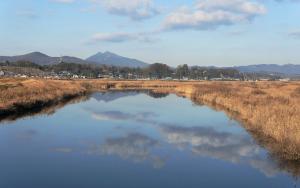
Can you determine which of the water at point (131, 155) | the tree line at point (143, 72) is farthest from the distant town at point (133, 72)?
the water at point (131, 155)

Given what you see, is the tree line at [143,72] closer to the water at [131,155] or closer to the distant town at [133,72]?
the distant town at [133,72]

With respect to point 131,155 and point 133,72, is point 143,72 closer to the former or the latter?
point 133,72

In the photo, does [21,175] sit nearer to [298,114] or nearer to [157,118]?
[298,114]

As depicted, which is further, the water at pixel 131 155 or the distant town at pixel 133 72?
the distant town at pixel 133 72

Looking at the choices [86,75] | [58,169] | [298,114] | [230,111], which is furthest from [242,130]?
[86,75]

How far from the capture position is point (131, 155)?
19906 millimetres

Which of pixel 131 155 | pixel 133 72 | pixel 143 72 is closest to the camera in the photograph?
pixel 131 155

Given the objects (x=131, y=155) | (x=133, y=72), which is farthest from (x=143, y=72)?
(x=131, y=155)

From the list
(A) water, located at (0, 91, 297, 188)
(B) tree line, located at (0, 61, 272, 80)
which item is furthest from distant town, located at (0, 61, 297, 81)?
(A) water, located at (0, 91, 297, 188)

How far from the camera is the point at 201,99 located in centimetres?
5431

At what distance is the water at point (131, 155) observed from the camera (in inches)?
611

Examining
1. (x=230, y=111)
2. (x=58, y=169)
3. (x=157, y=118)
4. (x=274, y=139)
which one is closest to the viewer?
(x=58, y=169)

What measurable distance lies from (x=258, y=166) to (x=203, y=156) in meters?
2.92

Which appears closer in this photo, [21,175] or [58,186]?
[58,186]
